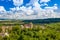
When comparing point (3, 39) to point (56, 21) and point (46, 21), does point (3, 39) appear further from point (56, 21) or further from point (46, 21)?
point (56, 21)

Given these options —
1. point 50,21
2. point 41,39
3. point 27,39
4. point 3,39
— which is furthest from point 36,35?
point 50,21

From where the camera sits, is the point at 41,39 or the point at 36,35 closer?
the point at 41,39

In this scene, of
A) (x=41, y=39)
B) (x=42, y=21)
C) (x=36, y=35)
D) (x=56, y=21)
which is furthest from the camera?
(x=56, y=21)

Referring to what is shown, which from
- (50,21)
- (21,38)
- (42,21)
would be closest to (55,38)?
(21,38)

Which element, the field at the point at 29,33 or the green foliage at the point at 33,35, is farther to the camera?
the field at the point at 29,33

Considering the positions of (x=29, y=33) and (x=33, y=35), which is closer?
(x=33, y=35)

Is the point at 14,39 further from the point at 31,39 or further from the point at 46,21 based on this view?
the point at 46,21

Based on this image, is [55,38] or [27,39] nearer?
[27,39]

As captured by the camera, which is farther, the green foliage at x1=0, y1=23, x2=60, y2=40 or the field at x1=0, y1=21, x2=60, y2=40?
the field at x1=0, y1=21, x2=60, y2=40

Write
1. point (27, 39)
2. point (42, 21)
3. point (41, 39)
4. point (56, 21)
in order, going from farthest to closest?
1. point (56, 21)
2. point (42, 21)
3. point (41, 39)
4. point (27, 39)
